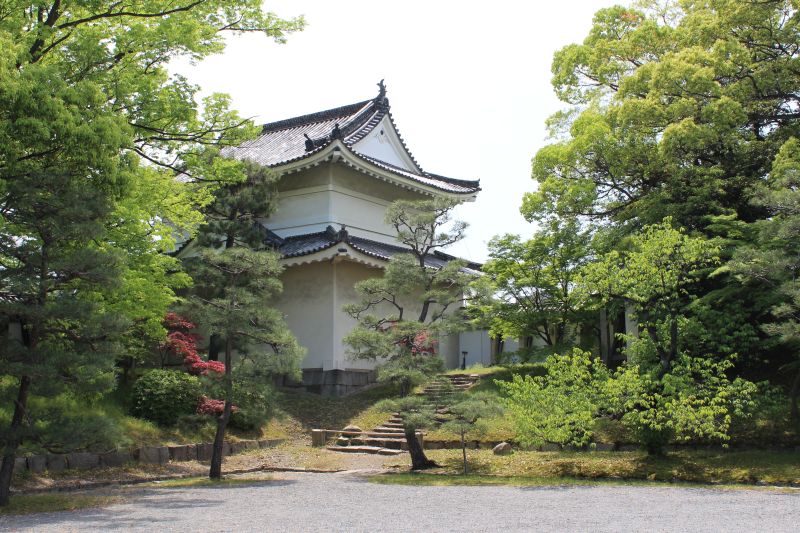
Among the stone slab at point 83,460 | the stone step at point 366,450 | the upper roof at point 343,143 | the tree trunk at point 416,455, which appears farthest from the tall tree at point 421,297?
the upper roof at point 343,143

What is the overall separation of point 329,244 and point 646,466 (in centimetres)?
989

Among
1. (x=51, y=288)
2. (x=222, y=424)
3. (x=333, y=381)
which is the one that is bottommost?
(x=222, y=424)

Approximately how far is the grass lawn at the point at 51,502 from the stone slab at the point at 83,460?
2.02 m

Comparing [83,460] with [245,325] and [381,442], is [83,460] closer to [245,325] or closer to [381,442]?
[245,325]

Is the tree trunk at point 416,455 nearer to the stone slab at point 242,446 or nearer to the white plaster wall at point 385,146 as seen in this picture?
the stone slab at point 242,446

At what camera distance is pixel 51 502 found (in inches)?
358

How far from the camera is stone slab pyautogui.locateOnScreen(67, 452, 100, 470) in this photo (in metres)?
12.0

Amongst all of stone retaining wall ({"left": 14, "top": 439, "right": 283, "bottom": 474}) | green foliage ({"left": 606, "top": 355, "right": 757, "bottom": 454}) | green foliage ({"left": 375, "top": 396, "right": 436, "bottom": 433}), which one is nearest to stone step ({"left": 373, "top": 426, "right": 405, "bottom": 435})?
stone retaining wall ({"left": 14, "top": 439, "right": 283, "bottom": 474})

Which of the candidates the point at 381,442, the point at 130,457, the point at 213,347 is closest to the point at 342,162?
the point at 213,347

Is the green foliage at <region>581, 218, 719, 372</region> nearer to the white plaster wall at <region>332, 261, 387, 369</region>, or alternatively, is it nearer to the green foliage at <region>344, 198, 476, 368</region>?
the green foliage at <region>344, 198, 476, 368</region>

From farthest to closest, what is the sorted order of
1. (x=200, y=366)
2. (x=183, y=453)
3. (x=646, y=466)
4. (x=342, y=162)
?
(x=342, y=162), (x=200, y=366), (x=183, y=453), (x=646, y=466)

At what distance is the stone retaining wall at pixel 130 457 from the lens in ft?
37.7

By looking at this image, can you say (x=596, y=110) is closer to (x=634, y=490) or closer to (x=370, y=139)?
(x=370, y=139)

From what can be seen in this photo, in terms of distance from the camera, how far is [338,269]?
20.4 metres
